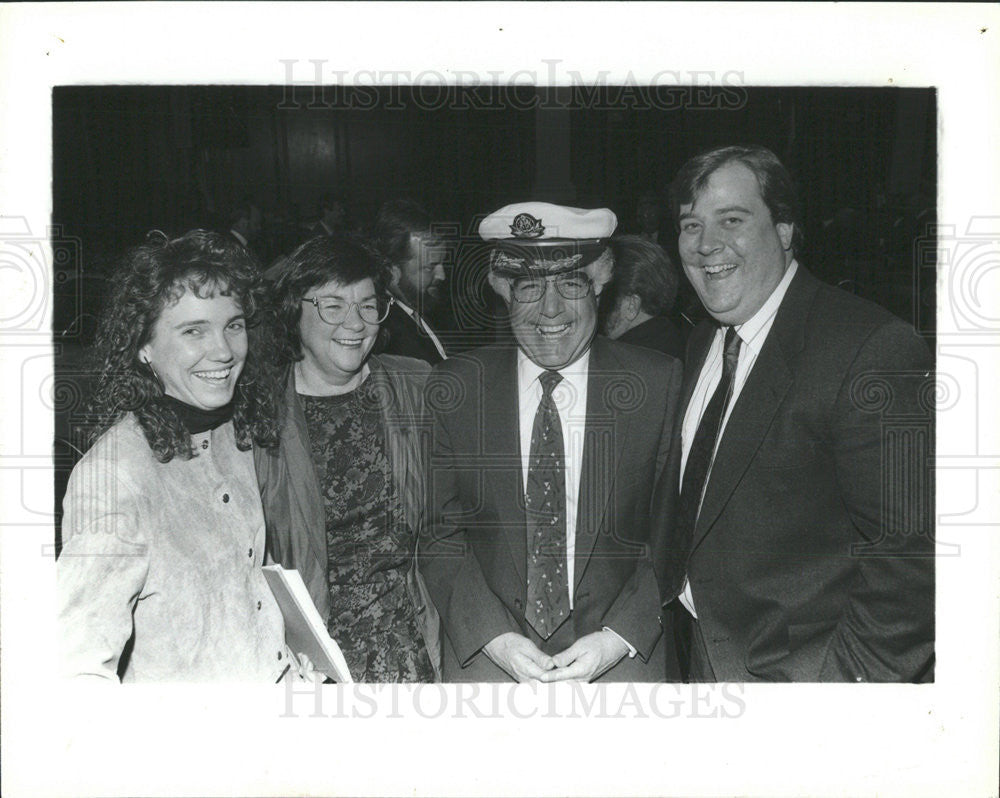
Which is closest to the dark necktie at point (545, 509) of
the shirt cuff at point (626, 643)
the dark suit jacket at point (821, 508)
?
the shirt cuff at point (626, 643)

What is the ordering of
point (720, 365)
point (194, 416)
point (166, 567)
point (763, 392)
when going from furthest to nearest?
point (720, 365)
point (763, 392)
point (194, 416)
point (166, 567)

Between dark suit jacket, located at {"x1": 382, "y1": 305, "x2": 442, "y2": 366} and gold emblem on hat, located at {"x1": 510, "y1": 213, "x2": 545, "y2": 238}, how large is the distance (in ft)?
1.67

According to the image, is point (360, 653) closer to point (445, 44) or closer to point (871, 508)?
point (871, 508)

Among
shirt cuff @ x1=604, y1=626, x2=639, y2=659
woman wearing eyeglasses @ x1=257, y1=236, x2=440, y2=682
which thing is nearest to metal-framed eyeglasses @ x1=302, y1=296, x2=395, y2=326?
woman wearing eyeglasses @ x1=257, y1=236, x2=440, y2=682

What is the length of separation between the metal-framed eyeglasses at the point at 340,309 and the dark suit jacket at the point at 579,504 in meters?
0.31

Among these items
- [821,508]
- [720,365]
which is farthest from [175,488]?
[821,508]

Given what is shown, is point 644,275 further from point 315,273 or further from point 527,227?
point 315,273

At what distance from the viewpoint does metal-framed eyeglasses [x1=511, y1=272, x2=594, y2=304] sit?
12.6 ft

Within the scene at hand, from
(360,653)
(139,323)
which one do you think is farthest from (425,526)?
(139,323)

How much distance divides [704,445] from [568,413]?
1.67 ft

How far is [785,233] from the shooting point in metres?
3.77

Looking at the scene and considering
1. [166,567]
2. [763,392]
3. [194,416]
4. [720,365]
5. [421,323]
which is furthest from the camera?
[421,323]

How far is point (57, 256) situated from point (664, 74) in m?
2.37

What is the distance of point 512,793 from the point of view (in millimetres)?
3920
